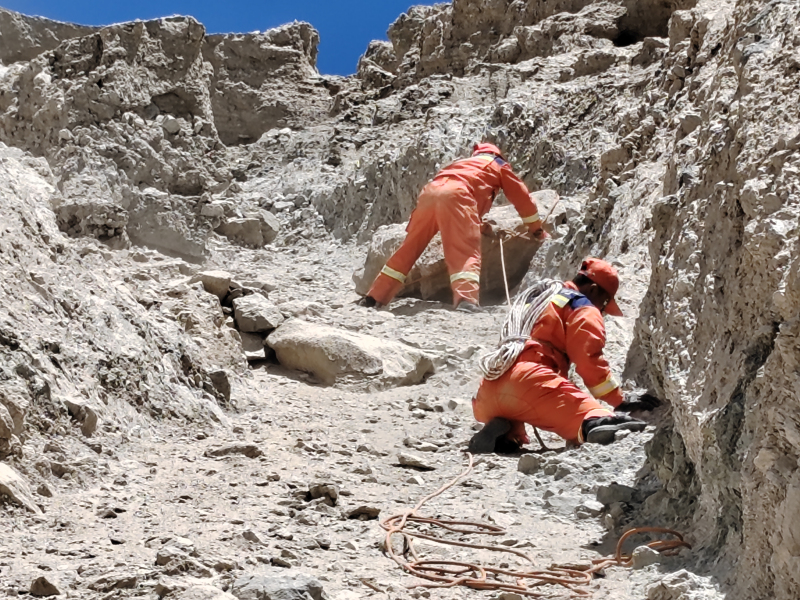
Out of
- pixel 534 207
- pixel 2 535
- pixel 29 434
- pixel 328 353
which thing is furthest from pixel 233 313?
pixel 2 535

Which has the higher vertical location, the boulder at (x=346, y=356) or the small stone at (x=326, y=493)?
the boulder at (x=346, y=356)

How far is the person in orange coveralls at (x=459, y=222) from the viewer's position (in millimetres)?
7754

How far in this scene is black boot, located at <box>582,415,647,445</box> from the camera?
430cm

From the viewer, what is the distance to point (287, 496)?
3771mm

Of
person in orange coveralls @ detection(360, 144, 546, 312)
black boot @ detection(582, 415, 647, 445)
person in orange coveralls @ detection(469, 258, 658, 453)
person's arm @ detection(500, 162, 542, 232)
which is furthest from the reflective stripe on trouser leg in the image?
black boot @ detection(582, 415, 647, 445)

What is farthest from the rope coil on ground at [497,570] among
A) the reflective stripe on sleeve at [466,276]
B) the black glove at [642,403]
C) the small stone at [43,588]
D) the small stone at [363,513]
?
the reflective stripe on sleeve at [466,276]

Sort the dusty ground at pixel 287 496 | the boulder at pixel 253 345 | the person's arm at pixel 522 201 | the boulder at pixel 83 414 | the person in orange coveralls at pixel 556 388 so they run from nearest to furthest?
1. the dusty ground at pixel 287 496
2. the boulder at pixel 83 414
3. the person in orange coveralls at pixel 556 388
4. the boulder at pixel 253 345
5. the person's arm at pixel 522 201

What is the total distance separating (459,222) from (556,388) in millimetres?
3316

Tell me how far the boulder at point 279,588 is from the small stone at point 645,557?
0.95 metres

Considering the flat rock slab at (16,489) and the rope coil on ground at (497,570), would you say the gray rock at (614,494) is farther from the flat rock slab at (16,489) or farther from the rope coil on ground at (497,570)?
the flat rock slab at (16,489)

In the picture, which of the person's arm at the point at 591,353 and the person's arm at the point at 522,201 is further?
the person's arm at the point at 522,201

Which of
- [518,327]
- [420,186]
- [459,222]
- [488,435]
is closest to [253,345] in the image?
[459,222]

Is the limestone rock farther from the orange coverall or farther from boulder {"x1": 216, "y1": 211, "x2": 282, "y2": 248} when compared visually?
boulder {"x1": 216, "y1": 211, "x2": 282, "y2": 248}

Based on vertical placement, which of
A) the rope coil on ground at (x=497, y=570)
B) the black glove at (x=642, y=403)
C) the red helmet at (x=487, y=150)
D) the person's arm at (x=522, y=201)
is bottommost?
the rope coil on ground at (x=497, y=570)
